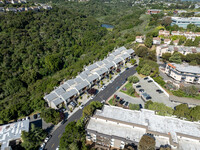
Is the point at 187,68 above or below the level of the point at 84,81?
above

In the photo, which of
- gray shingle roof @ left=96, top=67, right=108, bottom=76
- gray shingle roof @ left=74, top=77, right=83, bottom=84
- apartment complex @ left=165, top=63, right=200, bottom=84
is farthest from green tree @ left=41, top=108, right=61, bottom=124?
apartment complex @ left=165, top=63, right=200, bottom=84

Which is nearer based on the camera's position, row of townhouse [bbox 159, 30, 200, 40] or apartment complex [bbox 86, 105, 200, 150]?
apartment complex [bbox 86, 105, 200, 150]

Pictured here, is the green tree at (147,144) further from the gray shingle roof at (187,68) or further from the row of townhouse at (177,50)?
the row of townhouse at (177,50)

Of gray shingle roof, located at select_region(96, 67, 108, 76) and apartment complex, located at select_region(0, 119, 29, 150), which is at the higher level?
gray shingle roof, located at select_region(96, 67, 108, 76)

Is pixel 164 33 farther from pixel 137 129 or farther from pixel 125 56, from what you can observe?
pixel 137 129

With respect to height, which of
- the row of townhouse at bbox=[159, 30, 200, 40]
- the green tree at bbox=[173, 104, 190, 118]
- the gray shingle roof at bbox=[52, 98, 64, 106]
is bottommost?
the gray shingle roof at bbox=[52, 98, 64, 106]

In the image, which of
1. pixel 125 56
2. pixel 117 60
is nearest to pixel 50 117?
pixel 117 60

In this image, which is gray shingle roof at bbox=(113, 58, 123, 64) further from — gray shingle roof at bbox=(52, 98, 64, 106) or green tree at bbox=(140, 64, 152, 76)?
gray shingle roof at bbox=(52, 98, 64, 106)
